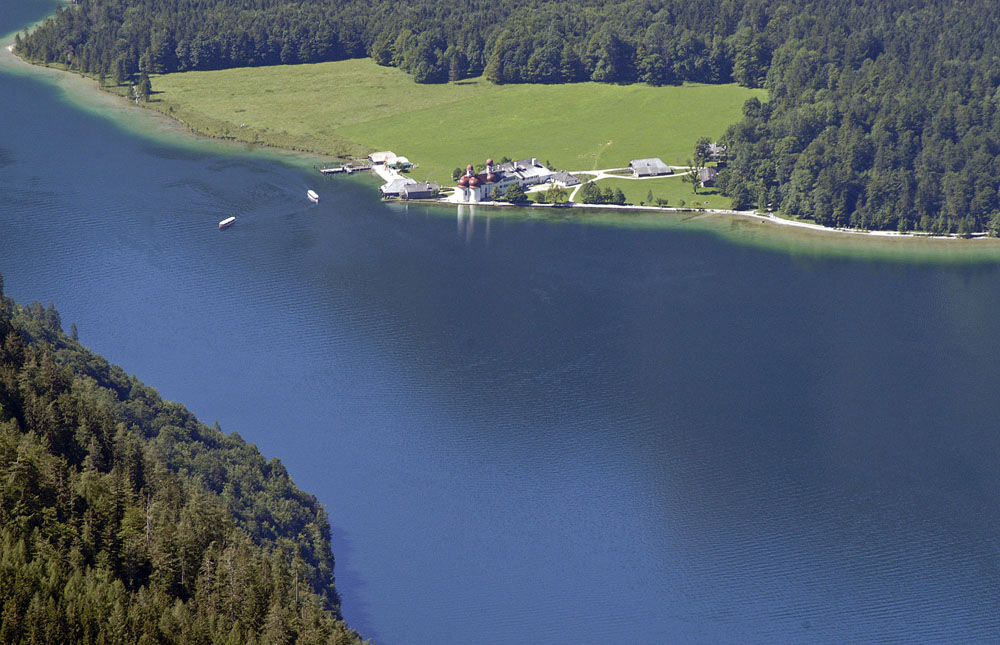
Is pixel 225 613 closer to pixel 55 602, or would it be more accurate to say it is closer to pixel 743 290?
pixel 55 602

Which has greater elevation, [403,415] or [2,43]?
[2,43]

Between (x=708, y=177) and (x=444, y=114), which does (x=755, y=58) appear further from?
(x=444, y=114)

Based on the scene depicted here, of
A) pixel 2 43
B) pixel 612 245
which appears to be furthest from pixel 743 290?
pixel 2 43

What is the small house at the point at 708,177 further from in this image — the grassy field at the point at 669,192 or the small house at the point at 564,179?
the small house at the point at 564,179

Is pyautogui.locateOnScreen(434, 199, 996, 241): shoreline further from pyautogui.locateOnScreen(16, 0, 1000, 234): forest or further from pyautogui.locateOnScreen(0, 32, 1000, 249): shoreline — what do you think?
pyautogui.locateOnScreen(16, 0, 1000, 234): forest

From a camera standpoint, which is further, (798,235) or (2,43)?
(2,43)

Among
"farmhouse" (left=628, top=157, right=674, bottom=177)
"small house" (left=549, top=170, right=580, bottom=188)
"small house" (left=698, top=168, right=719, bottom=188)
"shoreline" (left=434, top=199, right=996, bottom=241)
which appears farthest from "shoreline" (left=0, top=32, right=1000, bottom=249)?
"farmhouse" (left=628, top=157, right=674, bottom=177)
